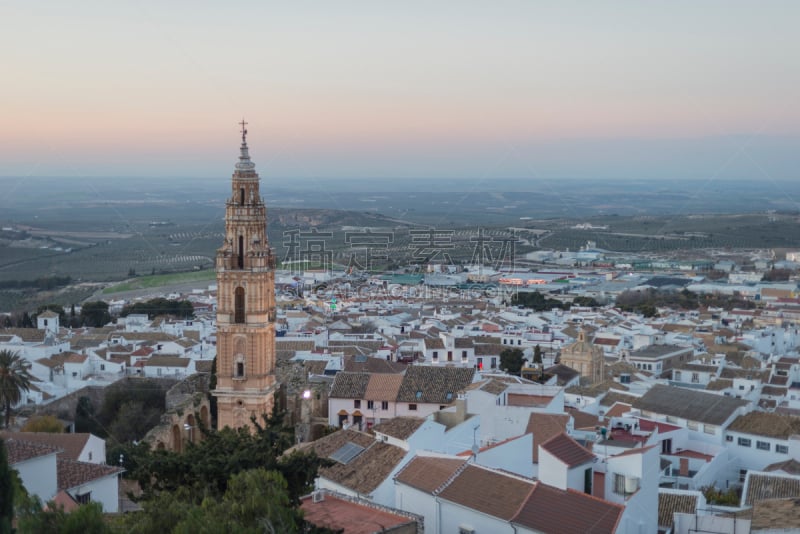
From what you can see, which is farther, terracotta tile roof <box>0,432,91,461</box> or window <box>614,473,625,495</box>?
terracotta tile roof <box>0,432,91,461</box>

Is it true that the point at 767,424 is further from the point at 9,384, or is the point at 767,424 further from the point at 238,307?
the point at 9,384

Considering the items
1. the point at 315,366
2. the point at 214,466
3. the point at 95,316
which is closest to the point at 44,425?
the point at 315,366

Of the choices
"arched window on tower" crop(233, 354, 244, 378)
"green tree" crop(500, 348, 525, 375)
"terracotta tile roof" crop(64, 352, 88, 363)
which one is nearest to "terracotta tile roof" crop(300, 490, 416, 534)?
"arched window on tower" crop(233, 354, 244, 378)

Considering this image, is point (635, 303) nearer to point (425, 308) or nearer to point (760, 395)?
point (425, 308)

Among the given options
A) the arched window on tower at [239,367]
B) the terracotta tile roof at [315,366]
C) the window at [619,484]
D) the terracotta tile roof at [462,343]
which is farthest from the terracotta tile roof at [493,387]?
the terracotta tile roof at [462,343]

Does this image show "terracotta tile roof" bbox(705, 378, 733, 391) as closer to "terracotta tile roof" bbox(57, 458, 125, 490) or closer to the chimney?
the chimney
